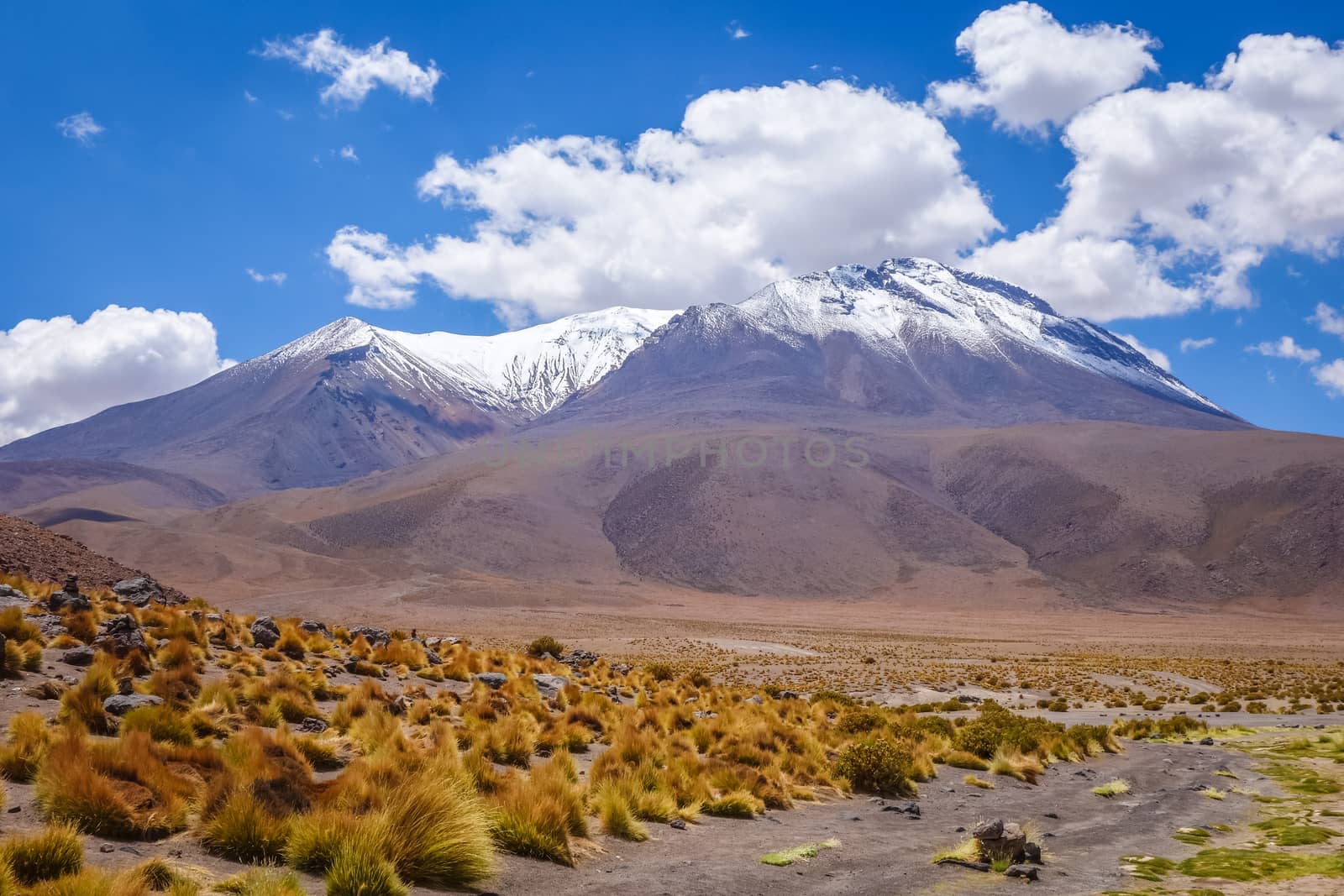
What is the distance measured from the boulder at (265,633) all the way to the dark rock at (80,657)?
15.4 ft

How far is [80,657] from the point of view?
13.6 metres

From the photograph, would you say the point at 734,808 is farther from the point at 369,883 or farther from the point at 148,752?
the point at 148,752

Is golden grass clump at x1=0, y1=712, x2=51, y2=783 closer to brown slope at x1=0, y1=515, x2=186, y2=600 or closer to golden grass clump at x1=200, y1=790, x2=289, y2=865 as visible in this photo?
golden grass clump at x1=200, y1=790, x2=289, y2=865

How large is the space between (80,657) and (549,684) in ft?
31.3

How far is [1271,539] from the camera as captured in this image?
4712 inches

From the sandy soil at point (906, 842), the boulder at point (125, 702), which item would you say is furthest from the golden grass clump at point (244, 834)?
the boulder at point (125, 702)

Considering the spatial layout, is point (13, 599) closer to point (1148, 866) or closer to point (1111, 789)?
point (1148, 866)

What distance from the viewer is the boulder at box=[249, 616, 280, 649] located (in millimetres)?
18619

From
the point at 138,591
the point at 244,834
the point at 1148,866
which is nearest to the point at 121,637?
the point at 138,591

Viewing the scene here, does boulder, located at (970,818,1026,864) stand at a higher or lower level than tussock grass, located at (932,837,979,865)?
higher

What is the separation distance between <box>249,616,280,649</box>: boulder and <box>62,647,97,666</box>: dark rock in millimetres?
4705

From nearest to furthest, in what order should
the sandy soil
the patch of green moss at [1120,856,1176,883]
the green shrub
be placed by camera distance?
1. the sandy soil
2. the patch of green moss at [1120,856,1176,883]
3. the green shrub

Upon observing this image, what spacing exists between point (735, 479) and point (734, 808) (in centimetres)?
14506

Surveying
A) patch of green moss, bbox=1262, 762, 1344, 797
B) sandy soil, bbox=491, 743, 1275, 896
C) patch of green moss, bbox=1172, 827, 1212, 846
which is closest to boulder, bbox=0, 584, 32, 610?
sandy soil, bbox=491, 743, 1275, 896
